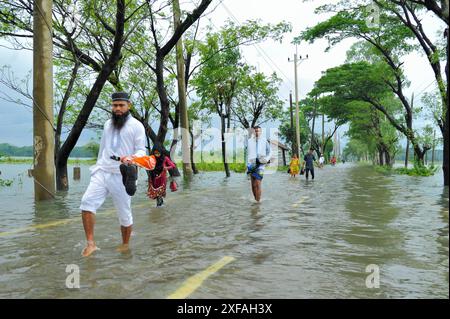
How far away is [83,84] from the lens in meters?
26.9

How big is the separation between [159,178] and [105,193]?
603 centimetres

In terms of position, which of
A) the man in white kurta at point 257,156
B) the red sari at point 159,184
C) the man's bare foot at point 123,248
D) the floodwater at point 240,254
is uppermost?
the man in white kurta at point 257,156

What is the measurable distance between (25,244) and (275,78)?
129 ft

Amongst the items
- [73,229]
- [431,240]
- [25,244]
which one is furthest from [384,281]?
[73,229]

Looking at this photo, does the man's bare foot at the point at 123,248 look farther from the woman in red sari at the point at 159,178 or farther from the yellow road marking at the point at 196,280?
the woman in red sari at the point at 159,178

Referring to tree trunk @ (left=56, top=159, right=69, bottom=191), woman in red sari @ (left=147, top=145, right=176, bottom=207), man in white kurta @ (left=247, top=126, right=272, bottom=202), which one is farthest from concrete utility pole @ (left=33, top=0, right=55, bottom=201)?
man in white kurta @ (left=247, top=126, right=272, bottom=202)

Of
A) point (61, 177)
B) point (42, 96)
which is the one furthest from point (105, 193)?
point (61, 177)

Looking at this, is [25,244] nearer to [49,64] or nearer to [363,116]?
[49,64]

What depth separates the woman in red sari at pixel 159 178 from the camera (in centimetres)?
1136

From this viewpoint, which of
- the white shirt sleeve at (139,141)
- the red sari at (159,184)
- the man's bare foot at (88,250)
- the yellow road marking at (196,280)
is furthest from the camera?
the red sari at (159,184)

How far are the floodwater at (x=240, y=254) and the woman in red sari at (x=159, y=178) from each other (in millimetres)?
1674

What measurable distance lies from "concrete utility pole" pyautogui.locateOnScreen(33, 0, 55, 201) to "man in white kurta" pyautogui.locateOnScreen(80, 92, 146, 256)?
8133 mm

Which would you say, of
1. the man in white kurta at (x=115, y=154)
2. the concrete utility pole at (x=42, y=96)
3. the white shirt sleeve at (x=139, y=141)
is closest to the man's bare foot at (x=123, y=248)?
the man in white kurta at (x=115, y=154)

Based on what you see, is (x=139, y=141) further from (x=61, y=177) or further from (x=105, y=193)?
(x=61, y=177)
